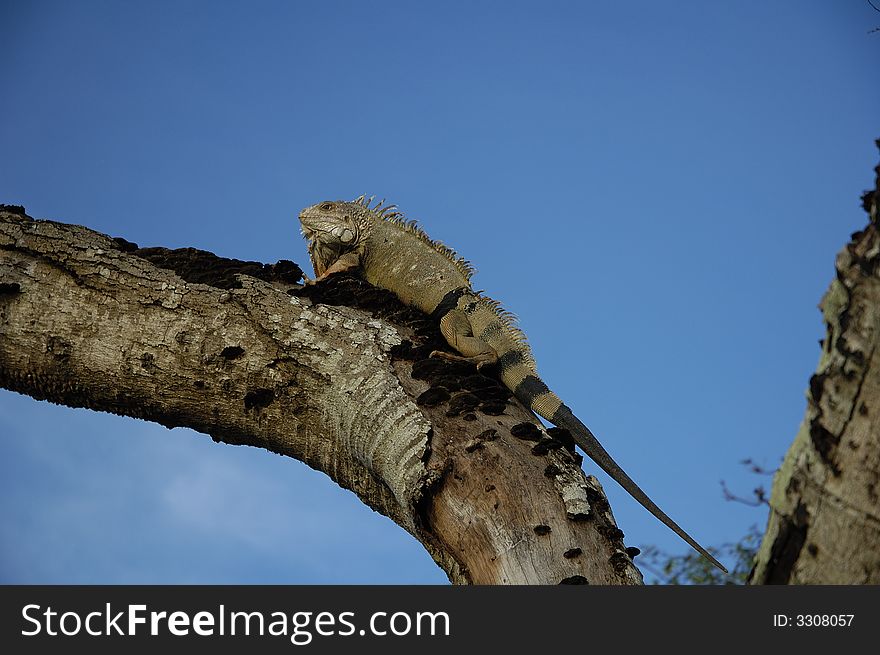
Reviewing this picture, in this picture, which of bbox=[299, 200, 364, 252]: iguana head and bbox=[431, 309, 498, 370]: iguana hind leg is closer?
bbox=[431, 309, 498, 370]: iguana hind leg

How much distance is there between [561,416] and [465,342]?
671 mm

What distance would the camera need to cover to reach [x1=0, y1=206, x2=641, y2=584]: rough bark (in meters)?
3.39

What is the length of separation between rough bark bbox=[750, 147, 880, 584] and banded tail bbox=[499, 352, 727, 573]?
213cm

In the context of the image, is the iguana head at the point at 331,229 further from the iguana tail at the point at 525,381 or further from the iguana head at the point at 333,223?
the iguana tail at the point at 525,381

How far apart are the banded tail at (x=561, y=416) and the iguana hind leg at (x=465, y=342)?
5.8 inches

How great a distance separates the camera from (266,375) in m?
3.77

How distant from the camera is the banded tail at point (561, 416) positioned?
4184 mm

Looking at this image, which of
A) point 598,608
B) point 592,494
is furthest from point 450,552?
point 598,608

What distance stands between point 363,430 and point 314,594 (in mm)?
846

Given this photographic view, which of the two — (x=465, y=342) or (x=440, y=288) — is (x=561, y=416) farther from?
(x=440, y=288)

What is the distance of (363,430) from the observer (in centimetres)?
356

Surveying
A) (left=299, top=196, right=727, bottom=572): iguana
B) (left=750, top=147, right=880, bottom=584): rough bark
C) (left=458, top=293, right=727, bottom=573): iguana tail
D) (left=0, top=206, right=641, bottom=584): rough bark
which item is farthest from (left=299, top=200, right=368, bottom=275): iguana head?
(left=750, top=147, right=880, bottom=584): rough bark

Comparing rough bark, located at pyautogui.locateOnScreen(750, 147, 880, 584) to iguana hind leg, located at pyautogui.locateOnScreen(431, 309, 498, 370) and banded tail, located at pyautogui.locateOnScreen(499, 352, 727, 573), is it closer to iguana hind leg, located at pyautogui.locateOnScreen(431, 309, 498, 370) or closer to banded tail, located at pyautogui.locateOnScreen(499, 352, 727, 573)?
banded tail, located at pyautogui.locateOnScreen(499, 352, 727, 573)

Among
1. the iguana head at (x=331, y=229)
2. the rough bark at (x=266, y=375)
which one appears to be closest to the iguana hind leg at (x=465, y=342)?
the rough bark at (x=266, y=375)
